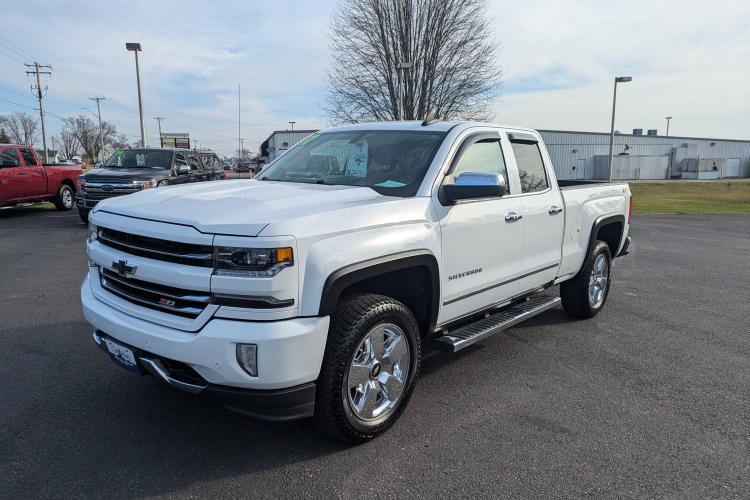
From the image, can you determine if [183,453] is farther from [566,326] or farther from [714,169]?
[714,169]

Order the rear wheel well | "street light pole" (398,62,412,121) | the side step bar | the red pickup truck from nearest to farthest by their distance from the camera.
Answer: the side step bar < the rear wheel well < the red pickup truck < "street light pole" (398,62,412,121)

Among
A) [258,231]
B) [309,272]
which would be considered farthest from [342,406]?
[258,231]

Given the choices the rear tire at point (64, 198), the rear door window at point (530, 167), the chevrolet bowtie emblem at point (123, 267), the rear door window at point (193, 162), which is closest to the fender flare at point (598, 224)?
the rear door window at point (530, 167)

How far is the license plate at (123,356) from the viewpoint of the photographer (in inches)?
114

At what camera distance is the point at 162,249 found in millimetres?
2803

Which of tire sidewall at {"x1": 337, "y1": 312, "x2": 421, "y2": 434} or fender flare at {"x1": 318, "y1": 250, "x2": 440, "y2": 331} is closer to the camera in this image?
fender flare at {"x1": 318, "y1": 250, "x2": 440, "y2": 331}

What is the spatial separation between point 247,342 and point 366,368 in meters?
0.84

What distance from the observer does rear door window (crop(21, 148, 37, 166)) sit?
1476cm

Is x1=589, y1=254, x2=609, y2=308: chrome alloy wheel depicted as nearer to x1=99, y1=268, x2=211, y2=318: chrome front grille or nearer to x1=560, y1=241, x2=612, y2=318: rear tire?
Answer: x1=560, y1=241, x2=612, y2=318: rear tire

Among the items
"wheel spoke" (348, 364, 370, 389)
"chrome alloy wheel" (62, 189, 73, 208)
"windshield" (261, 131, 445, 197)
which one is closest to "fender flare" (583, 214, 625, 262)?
"windshield" (261, 131, 445, 197)

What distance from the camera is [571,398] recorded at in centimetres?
379

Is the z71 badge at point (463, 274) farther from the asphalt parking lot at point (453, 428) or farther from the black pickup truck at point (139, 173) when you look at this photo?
the black pickup truck at point (139, 173)

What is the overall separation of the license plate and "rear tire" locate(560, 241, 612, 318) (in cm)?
435

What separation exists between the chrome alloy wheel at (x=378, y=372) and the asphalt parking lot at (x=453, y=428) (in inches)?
8.9
